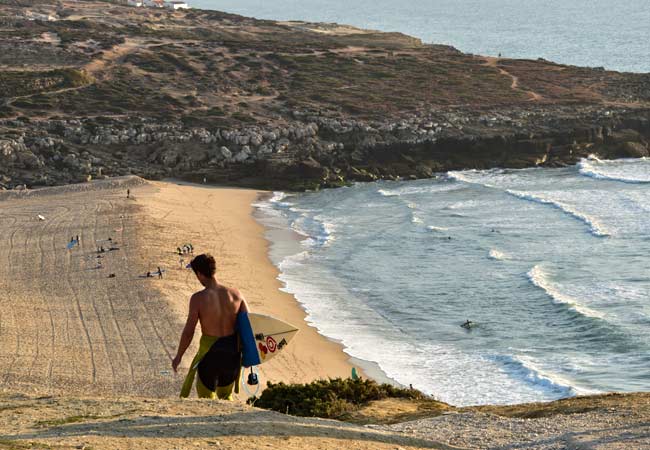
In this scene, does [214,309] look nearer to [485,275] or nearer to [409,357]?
[409,357]

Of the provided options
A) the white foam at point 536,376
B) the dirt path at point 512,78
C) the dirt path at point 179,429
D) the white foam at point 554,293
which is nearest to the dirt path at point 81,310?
the white foam at point 536,376

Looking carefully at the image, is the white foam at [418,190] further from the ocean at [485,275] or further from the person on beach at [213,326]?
the person on beach at [213,326]

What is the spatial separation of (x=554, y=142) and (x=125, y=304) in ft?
107

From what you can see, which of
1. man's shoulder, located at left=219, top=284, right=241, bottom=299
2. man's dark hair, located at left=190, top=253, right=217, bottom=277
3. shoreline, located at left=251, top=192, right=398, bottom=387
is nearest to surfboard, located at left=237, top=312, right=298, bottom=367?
man's shoulder, located at left=219, top=284, right=241, bottom=299

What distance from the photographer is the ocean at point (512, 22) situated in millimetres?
103875

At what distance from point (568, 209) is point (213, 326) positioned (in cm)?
3298

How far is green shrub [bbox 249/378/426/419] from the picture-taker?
13.5 meters

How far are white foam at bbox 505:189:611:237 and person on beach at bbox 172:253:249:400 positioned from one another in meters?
27.8

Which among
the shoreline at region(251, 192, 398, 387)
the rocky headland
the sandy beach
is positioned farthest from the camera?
the rocky headland

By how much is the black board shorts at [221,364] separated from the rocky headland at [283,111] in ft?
120

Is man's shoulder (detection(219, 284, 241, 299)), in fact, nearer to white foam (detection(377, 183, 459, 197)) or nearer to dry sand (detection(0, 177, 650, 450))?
dry sand (detection(0, 177, 650, 450))

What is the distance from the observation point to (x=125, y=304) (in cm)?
2644

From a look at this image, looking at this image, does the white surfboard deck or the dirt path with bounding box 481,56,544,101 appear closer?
the white surfboard deck

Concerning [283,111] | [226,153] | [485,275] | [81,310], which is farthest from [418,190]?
[81,310]
